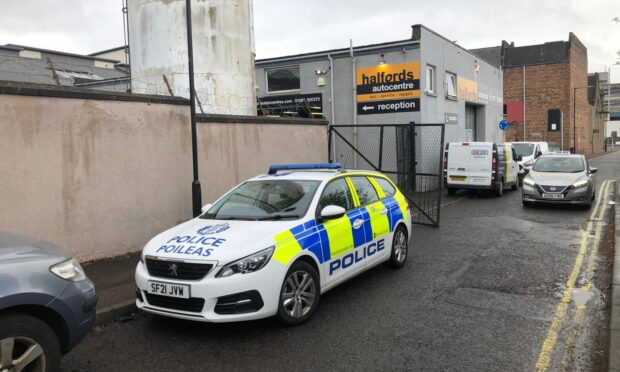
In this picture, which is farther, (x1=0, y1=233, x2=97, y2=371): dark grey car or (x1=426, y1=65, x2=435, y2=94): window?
(x1=426, y1=65, x2=435, y2=94): window

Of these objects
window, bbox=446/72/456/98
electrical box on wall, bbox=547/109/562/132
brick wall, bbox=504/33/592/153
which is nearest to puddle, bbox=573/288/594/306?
window, bbox=446/72/456/98

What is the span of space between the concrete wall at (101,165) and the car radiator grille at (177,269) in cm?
→ 315

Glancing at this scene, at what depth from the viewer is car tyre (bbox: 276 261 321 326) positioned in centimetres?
488

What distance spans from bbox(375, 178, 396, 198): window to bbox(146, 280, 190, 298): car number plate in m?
3.55

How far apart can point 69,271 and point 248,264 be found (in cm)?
152

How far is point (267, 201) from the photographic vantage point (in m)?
5.94

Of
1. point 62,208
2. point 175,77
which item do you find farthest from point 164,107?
point 175,77

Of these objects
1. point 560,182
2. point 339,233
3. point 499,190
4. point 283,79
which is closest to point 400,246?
point 339,233

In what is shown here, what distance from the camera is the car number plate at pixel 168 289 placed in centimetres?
457

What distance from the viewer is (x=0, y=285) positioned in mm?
3219

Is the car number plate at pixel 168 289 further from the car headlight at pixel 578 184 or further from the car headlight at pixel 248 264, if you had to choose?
the car headlight at pixel 578 184

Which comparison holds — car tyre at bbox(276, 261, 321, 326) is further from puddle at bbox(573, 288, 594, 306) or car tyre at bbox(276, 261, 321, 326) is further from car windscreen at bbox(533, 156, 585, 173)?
car windscreen at bbox(533, 156, 585, 173)

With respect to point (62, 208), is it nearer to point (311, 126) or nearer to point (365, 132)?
point (311, 126)

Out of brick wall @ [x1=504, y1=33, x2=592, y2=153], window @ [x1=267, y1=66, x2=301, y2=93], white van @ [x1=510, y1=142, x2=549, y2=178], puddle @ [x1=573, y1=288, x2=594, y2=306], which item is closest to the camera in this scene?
puddle @ [x1=573, y1=288, x2=594, y2=306]
